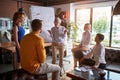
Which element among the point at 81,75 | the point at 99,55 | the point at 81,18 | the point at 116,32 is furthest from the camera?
the point at 81,18

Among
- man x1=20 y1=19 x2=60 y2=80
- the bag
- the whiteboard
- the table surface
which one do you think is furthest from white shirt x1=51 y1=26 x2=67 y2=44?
man x1=20 y1=19 x2=60 y2=80

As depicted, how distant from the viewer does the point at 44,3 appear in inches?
257

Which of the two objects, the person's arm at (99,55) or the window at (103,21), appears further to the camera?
the window at (103,21)

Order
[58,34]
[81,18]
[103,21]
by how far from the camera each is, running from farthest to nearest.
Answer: [81,18], [103,21], [58,34]

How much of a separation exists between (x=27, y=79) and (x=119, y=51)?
2.46m

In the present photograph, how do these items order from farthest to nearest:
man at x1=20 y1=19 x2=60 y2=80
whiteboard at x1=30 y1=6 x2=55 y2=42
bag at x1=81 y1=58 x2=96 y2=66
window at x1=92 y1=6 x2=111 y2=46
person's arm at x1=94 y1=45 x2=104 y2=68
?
window at x1=92 y1=6 x2=111 y2=46 → whiteboard at x1=30 y1=6 x2=55 y2=42 → bag at x1=81 y1=58 x2=96 y2=66 → person's arm at x1=94 y1=45 x2=104 y2=68 → man at x1=20 y1=19 x2=60 y2=80

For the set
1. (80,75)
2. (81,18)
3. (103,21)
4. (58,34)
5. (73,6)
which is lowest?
(80,75)

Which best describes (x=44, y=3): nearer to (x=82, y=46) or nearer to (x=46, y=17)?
(x=46, y=17)

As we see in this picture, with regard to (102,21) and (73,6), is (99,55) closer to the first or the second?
(102,21)

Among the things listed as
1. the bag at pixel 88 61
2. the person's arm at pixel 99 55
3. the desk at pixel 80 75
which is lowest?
the desk at pixel 80 75

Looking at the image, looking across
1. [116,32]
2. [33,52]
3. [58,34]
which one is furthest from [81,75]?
[116,32]

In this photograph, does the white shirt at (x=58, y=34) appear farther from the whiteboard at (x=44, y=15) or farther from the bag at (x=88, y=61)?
the whiteboard at (x=44, y=15)

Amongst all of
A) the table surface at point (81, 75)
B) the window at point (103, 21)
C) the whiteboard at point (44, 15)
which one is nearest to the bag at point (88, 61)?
the table surface at point (81, 75)

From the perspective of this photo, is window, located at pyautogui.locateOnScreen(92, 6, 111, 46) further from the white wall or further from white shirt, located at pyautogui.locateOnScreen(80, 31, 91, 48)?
white shirt, located at pyautogui.locateOnScreen(80, 31, 91, 48)
